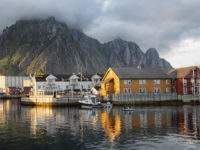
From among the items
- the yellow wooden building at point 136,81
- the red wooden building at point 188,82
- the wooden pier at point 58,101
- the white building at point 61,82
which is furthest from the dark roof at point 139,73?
the white building at point 61,82

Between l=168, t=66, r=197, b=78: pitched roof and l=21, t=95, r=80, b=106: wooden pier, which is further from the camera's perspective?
l=168, t=66, r=197, b=78: pitched roof

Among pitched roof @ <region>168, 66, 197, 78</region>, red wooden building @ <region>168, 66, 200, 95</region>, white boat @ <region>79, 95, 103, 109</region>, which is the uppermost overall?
pitched roof @ <region>168, 66, 197, 78</region>

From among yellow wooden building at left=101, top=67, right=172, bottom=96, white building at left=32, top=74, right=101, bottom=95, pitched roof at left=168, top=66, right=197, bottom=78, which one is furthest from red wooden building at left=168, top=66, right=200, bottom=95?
white building at left=32, top=74, right=101, bottom=95

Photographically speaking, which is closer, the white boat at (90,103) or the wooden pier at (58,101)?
the white boat at (90,103)

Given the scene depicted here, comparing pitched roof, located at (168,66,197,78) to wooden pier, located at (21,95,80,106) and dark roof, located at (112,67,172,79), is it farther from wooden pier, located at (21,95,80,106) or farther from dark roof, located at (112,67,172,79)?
wooden pier, located at (21,95,80,106)

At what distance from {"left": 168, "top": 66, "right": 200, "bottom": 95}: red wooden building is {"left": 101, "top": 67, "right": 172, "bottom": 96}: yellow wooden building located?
3238mm

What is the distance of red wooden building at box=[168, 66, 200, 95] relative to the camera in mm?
93688

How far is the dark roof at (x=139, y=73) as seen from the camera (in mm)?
91375

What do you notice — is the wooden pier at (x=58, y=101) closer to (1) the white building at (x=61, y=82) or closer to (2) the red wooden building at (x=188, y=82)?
(1) the white building at (x=61, y=82)

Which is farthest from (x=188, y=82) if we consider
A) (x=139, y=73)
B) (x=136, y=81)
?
(x=136, y=81)

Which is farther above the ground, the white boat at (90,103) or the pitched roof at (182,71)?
the pitched roof at (182,71)

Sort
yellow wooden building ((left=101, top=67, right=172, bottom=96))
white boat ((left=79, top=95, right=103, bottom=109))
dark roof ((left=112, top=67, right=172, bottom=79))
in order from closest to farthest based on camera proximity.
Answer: white boat ((left=79, top=95, right=103, bottom=109))
yellow wooden building ((left=101, top=67, right=172, bottom=96))
dark roof ((left=112, top=67, right=172, bottom=79))

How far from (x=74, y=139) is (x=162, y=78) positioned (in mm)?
67084

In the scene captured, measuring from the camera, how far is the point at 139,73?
9425cm
